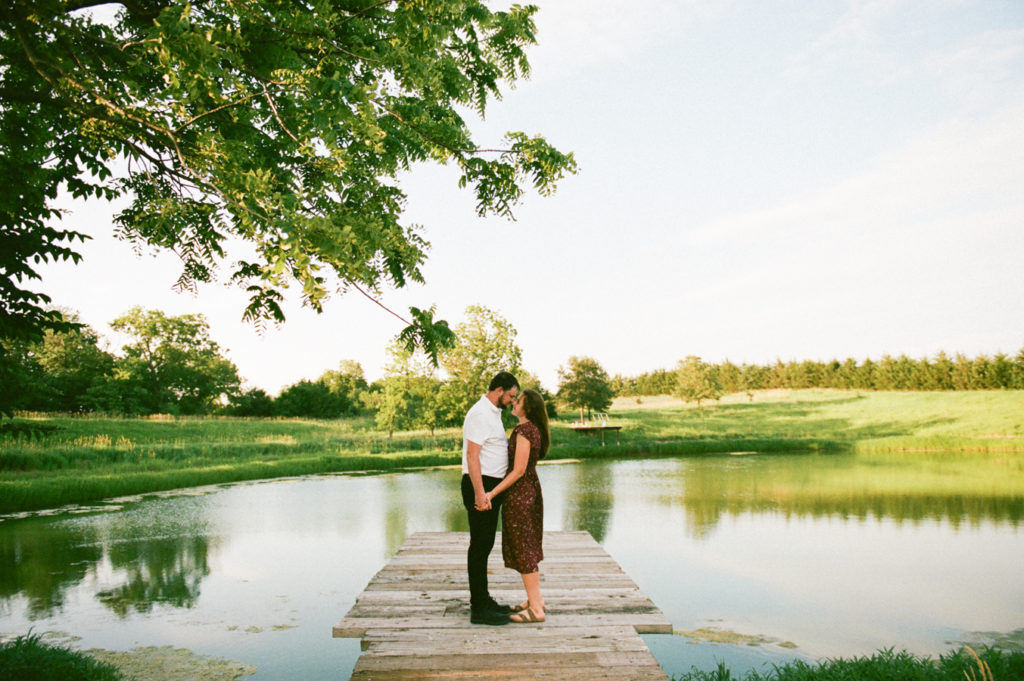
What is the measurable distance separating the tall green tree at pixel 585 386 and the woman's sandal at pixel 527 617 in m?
36.5

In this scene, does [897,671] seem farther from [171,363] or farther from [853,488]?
[171,363]

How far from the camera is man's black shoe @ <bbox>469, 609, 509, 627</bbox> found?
4766 millimetres

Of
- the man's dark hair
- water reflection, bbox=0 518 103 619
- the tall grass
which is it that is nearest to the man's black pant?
the man's dark hair

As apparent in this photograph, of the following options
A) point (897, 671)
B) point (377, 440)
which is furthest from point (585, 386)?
point (897, 671)

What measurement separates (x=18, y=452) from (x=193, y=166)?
20.2 m

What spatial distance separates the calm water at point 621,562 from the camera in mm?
7117

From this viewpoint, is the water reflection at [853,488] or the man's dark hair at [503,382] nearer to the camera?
the man's dark hair at [503,382]

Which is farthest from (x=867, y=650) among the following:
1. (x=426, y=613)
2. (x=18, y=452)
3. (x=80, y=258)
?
(x=18, y=452)

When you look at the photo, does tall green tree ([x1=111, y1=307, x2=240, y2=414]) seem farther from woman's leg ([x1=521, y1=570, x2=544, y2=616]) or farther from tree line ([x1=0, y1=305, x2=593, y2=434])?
woman's leg ([x1=521, y1=570, x2=544, y2=616])

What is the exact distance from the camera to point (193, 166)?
3.92m

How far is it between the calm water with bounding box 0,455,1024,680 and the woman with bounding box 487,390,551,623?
2425 millimetres

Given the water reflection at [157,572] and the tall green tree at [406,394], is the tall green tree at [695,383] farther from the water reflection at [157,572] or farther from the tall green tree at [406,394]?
the water reflection at [157,572]

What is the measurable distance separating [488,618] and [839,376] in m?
71.8

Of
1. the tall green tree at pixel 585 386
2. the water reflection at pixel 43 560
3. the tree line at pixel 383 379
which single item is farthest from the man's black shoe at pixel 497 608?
the tall green tree at pixel 585 386
